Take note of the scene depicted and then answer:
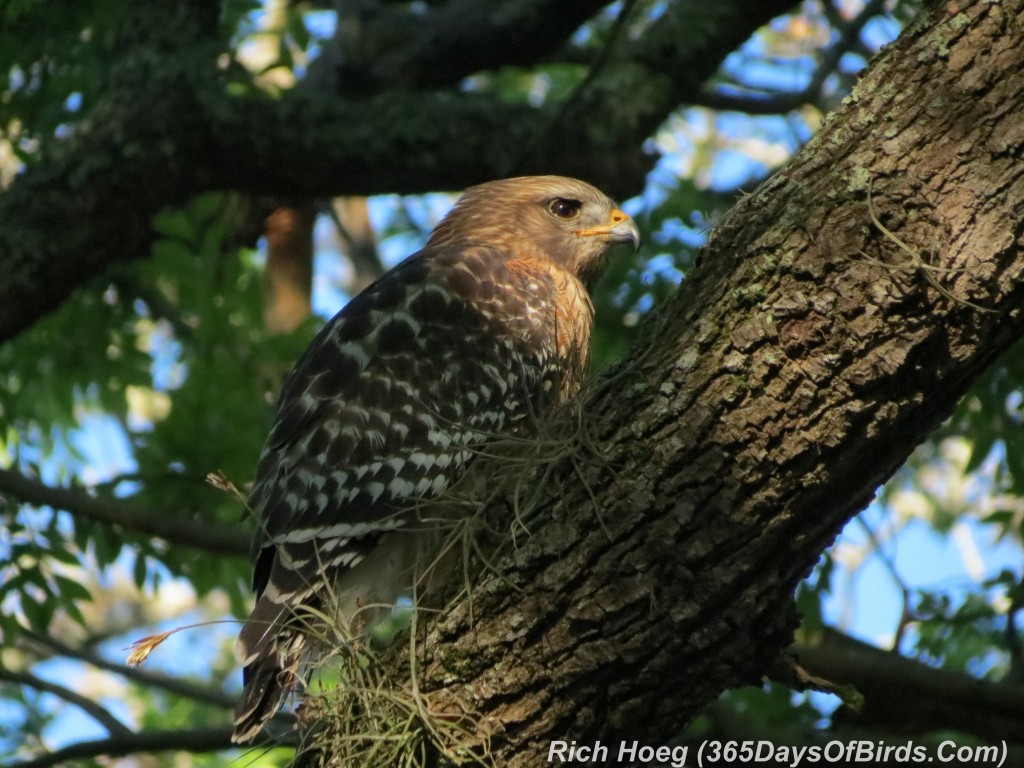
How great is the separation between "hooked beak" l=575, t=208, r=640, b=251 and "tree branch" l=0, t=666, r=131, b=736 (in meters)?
2.59

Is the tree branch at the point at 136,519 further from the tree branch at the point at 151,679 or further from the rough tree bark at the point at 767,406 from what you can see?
the rough tree bark at the point at 767,406

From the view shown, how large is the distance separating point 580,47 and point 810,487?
204 inches

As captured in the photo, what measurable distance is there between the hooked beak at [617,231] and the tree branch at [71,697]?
2.59 metres

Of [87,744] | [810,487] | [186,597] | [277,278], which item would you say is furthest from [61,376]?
[186,597]

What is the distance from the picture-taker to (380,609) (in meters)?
4.05

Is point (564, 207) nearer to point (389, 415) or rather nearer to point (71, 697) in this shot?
point (389, 415)

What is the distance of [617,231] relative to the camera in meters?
5.38

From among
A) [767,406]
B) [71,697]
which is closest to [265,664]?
[71,697]

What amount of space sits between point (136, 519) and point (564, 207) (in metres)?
2.13

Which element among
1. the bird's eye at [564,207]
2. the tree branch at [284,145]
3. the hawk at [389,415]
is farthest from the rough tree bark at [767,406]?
the tree branch at [284,145]

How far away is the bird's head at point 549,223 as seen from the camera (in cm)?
539

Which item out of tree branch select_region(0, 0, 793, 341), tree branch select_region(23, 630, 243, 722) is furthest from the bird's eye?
tree branch select_region(23, 630, 243, 722)

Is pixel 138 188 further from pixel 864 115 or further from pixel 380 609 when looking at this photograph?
pixel 864 115

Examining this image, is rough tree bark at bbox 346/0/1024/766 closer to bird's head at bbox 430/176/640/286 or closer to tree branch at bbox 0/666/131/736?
tree branch at bbox 0/666/131/736
